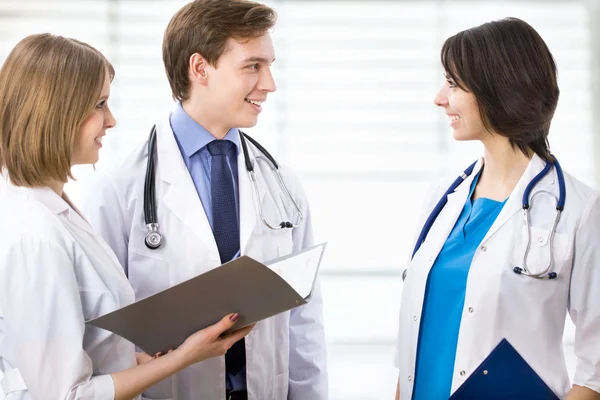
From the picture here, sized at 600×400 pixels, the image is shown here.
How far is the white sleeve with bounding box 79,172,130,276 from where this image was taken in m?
1.66

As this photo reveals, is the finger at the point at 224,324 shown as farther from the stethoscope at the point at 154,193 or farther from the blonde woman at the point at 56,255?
the stethoscope at the point at 154,193

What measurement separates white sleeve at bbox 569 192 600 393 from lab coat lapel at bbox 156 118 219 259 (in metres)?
0.83

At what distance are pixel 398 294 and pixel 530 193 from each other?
69.7 inches

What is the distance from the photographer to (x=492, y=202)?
160 centimetres

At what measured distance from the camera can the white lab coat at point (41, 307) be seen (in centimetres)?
116

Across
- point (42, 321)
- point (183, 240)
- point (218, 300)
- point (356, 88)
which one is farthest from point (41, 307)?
point (356, 88)

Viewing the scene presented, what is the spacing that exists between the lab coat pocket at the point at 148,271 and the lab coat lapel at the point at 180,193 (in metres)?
0.12

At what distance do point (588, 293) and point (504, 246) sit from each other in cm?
20

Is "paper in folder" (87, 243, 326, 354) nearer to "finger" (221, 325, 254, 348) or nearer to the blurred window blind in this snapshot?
"finger" (221, 325, 254, 348)

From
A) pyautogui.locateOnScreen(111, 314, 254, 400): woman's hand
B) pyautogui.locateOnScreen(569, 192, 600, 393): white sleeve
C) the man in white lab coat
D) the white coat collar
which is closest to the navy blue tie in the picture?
the man in white lab coat

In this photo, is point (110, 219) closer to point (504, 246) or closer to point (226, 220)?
point (226, 220)

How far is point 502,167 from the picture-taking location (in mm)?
1611

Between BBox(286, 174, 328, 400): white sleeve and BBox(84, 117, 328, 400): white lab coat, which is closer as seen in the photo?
BBox(84, 117, 328, 400): white lab coat

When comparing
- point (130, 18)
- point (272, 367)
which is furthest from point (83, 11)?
point (272, 367)
